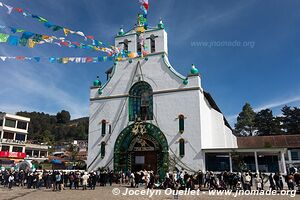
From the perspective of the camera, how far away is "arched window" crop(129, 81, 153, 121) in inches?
1057

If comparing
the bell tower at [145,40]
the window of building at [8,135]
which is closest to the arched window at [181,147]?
the bell tower at [145,40]

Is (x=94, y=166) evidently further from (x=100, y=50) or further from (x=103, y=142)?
(x=100, y=50)

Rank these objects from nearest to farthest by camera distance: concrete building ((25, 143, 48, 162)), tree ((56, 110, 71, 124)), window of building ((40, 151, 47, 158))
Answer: concrete building ((25, 143, 48, 162))
window of building ((40, 151, 47, 158))
tree ((56, 110, 71, 124))

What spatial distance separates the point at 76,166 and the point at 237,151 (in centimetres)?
1789

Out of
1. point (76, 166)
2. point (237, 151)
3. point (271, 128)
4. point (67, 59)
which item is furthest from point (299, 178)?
point (271, 128)

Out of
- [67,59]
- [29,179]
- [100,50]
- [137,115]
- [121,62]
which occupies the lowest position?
[29,179]

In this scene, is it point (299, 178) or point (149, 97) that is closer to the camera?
point (299, 178)

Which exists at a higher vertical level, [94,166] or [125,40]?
[125,40]

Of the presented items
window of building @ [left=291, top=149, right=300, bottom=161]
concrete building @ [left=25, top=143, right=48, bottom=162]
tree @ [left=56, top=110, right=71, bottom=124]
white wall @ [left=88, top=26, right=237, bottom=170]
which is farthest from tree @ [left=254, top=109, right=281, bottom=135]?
tree @ [left=56, top=110, right=71, bottom=124]

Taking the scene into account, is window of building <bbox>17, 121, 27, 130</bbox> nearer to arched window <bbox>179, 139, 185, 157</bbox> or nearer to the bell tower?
the bell tower

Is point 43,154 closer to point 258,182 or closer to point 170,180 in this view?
point 170,180

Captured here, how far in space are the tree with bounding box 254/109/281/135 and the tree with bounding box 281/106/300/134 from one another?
6.72 feet

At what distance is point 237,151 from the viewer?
23.2 m

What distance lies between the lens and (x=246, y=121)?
65000mm
